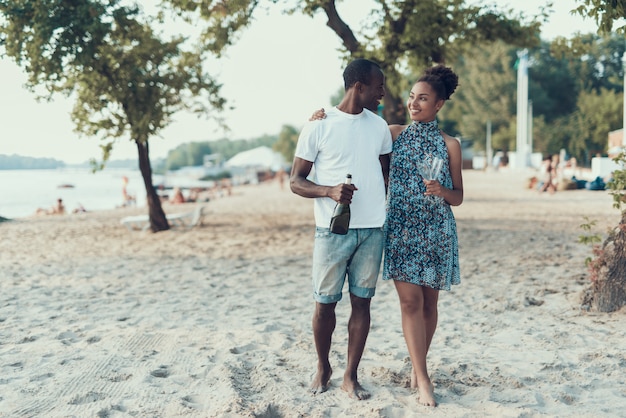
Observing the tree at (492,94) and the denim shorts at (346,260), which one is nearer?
the denim shorts at (346,260)

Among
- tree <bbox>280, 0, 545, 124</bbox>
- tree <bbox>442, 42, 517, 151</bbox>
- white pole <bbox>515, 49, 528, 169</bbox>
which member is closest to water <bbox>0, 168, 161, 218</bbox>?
tree <bbox>280, 0, 545, 124</bbox>

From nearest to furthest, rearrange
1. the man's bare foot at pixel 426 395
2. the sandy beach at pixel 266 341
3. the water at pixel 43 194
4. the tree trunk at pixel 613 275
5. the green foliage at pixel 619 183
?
the man's bare foot at pixel 426 395 < the sandy beach at pixel 266 341 < the green foliage at pixel 619 183 < the tree trunk at pixel 613 275 < the water at pixel 43 194

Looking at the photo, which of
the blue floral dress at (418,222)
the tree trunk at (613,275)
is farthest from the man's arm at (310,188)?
the tree trunk at (613,275)

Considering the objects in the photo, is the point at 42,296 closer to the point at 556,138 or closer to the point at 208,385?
the point at 208,385

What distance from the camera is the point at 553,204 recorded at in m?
18.2

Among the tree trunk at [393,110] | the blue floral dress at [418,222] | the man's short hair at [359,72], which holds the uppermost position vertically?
the tree trunk at [393,110]

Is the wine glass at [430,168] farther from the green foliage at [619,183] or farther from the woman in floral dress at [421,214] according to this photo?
the green foliage at [619,183]

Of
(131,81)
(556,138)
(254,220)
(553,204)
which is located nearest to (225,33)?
(131,81)

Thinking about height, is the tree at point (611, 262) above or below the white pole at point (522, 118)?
below

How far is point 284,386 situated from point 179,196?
25.9 m

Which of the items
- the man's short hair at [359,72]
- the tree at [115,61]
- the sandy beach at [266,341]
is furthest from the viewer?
the tree at [115,61]

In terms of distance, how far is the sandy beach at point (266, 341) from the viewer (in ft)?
11.9

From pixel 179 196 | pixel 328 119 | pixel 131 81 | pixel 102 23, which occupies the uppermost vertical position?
pixel 102 23

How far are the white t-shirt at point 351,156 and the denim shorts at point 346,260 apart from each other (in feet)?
0.22
